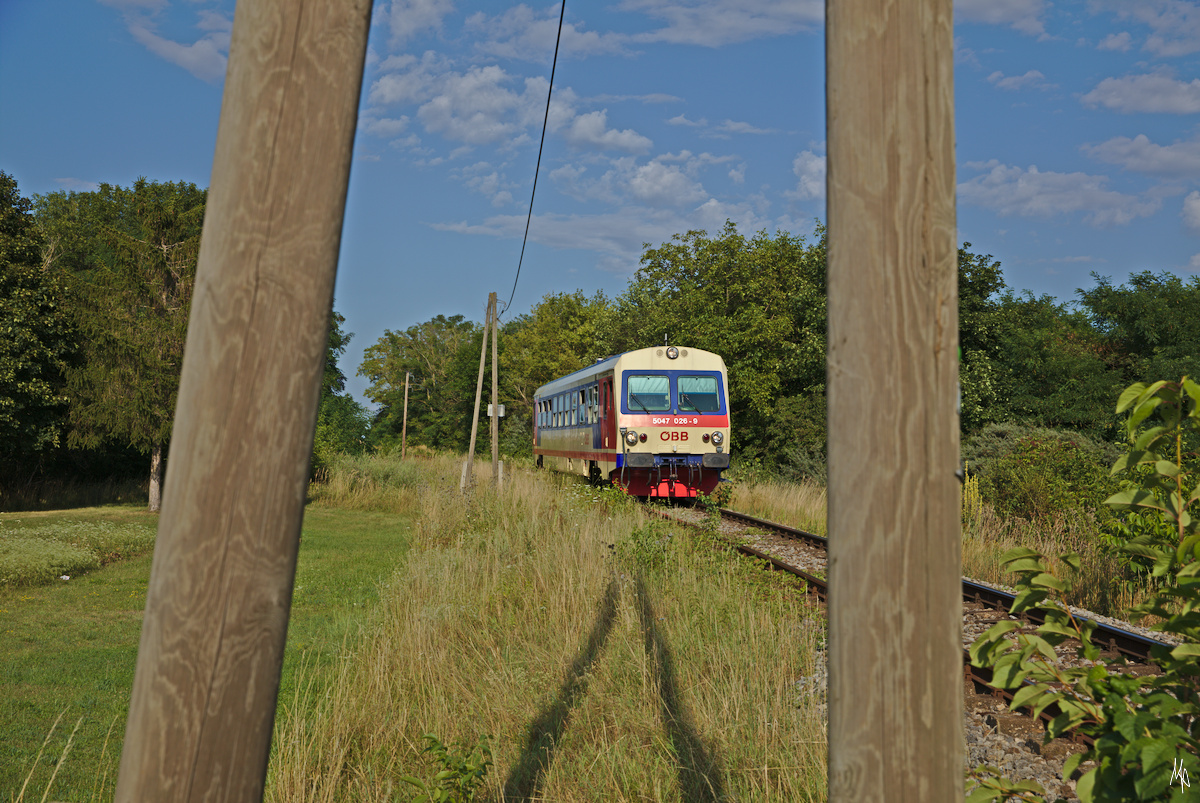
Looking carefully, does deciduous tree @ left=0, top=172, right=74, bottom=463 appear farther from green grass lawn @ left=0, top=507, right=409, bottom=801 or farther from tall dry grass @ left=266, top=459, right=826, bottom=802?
tall dry grass @ left=266, top=459, right=826, bottom=802

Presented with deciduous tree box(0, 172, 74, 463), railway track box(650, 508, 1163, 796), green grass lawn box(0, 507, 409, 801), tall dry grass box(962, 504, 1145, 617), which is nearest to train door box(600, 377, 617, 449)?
railway track box(650, 508, 1163, 796)

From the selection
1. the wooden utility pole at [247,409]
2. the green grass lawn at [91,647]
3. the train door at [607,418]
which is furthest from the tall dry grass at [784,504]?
the wooden utility pole at [247,409]

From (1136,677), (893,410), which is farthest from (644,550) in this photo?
(893,410)

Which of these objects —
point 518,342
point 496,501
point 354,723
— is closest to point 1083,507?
point 496,501

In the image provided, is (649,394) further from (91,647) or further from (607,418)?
(91,647)

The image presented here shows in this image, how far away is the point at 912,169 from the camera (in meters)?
1.62

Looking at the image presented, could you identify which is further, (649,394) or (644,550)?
(649,394)

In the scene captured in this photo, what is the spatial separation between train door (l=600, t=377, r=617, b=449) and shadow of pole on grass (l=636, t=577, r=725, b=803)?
10.4 m

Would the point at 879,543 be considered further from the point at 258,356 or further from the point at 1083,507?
the point at 1083,507

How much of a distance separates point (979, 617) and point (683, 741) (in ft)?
13.5

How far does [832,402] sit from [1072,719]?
33.6 inches

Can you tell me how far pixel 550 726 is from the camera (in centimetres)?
476

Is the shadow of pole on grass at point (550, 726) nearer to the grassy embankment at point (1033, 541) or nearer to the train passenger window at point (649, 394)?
the grassy embankment at point (1033, 541)

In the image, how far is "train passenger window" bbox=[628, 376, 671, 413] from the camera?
54.8 feet
